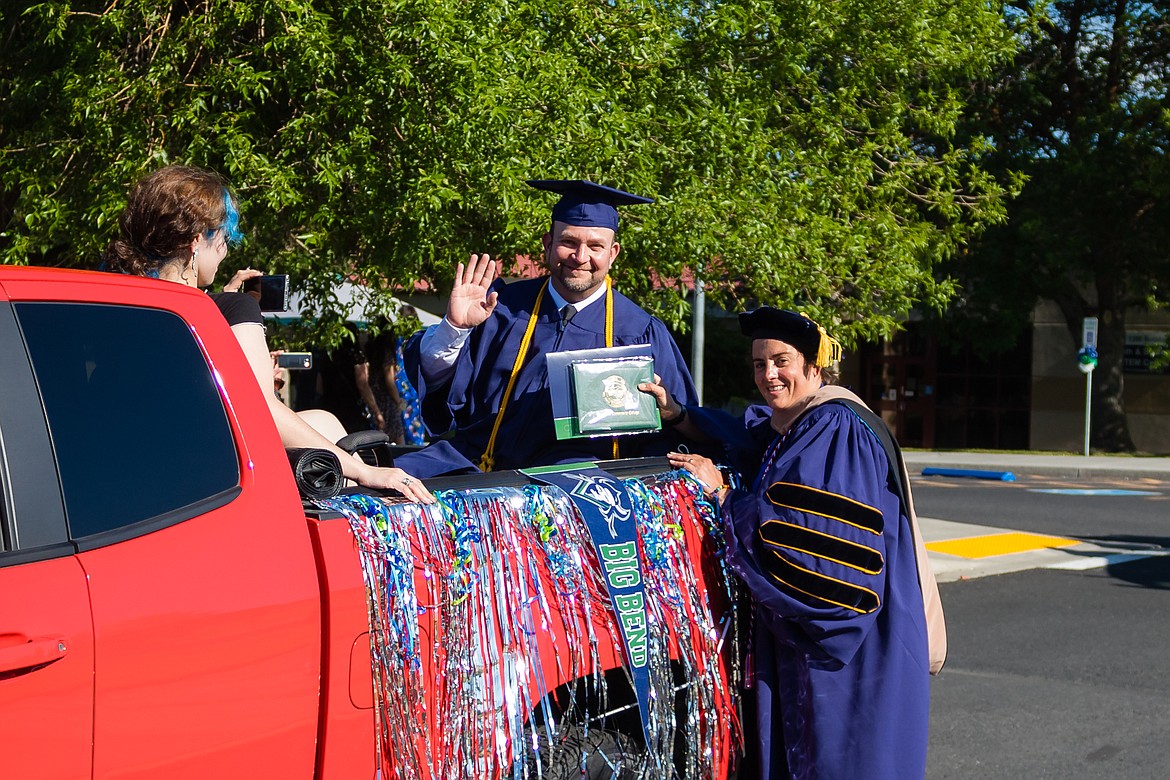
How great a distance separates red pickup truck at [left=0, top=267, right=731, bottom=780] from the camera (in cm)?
208

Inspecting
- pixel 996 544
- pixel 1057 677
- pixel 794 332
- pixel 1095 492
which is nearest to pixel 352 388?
pixel 996 544

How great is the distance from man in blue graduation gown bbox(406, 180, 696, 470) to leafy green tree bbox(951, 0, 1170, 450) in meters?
20.8

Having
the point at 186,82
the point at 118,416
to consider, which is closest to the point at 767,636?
the point at 118,416

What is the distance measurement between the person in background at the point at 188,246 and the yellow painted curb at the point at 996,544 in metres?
8.50

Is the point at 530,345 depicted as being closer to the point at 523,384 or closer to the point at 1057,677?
the point at 523,384

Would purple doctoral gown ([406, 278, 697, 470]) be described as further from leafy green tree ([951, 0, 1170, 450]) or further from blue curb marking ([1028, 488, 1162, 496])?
leafy green tree ([951, 0, 1170, 450])

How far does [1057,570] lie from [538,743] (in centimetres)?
834

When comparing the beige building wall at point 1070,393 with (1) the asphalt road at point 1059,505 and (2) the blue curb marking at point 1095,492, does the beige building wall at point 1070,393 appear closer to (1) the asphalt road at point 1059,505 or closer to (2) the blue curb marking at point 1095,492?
(1) the asphalt road at point 1059,505

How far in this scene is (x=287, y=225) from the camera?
830cm

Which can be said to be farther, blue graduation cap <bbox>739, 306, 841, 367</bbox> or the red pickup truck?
blue graduation cap <bbox>739, 306, 841, 367</bbox>

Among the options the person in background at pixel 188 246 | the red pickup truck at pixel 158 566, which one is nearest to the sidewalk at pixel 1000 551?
the person in background at pixel 188 246

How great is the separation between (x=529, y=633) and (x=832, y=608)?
2.88 ft

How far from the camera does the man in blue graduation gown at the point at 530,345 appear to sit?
3.87 metres

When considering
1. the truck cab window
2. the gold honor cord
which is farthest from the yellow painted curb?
the truck cab window
